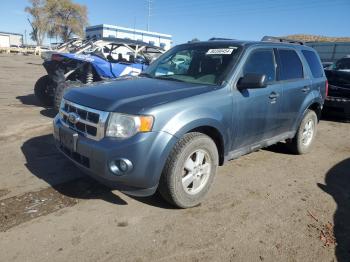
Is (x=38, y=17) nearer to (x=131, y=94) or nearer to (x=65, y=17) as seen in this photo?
(x=65, y=17)

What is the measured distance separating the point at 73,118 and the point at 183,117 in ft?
3.82

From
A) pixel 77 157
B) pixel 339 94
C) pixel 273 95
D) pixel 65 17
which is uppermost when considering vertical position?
pixel 65 17

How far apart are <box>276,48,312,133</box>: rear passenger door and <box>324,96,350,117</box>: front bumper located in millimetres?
3846

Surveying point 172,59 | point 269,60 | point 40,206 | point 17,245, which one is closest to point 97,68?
point 172,59

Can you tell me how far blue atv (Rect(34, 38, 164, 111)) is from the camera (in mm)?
8688

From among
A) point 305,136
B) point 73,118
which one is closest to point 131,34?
point 305,136

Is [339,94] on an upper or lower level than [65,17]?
lower

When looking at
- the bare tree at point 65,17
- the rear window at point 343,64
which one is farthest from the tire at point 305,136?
the bare tree at point 65,17

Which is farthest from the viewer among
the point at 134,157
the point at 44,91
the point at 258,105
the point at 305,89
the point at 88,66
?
the point at 44,91

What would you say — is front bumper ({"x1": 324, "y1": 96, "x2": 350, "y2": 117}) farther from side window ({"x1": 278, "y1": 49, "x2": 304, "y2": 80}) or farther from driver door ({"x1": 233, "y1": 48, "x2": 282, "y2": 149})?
driver door ({"x1": 233, "y1": 48, "x2": 282, "y2": 149})

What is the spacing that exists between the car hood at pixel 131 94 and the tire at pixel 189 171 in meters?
0.48

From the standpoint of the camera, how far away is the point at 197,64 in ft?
15.5

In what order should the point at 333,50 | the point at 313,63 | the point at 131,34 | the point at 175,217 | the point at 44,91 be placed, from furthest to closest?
the point at 131,34, the point at 333,50, the point at 44,91, the point at 313,63, the point at 175,217

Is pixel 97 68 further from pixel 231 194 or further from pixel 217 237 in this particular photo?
pixel 217 237
